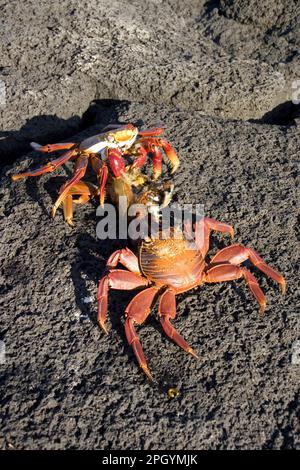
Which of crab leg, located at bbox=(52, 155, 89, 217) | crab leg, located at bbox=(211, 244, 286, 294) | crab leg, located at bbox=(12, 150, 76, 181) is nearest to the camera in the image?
crab leg, located at bbox=(211, 244, 286, 294)

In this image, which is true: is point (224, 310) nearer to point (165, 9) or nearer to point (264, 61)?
point (264, 61)

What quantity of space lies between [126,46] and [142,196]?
2.32 metres

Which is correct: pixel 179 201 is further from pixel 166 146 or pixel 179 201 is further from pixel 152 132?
pixel 152 132

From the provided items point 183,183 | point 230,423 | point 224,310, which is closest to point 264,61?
point 183,183

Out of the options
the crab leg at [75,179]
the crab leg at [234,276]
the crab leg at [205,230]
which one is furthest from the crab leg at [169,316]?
the crab leg at [75,179]

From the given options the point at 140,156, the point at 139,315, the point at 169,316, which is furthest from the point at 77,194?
the point at 169,316

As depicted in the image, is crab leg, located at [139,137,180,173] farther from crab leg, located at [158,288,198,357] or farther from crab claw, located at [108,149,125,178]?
crab leg, located at [158,288,198,357]

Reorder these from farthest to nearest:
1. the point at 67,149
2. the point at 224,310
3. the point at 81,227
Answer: the point at 67,149, the point at 81,227, the point at 224,310

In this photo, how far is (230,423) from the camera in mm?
2994

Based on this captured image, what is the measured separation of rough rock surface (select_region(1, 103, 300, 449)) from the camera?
298cm

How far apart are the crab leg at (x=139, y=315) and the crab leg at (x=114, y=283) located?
103 millimetres

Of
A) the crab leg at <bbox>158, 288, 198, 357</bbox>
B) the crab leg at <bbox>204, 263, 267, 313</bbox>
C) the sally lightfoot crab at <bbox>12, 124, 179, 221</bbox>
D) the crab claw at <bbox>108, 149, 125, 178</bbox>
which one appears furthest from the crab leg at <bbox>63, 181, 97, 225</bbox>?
the crab leg at <bbox>204, 263, 267, 313</bbox>

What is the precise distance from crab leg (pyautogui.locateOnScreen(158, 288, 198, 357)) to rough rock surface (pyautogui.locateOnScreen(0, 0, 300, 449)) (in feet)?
0.40

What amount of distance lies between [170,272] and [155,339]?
0.43 m
